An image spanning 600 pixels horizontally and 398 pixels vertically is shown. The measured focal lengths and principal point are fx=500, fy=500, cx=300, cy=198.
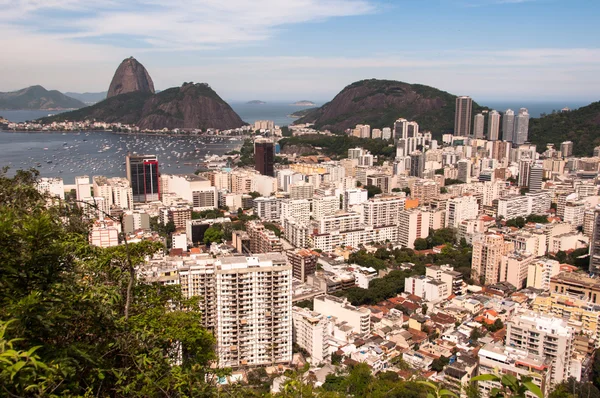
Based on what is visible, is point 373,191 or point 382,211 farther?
point 373,191

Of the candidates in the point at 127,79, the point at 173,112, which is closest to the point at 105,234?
the point at 173,112

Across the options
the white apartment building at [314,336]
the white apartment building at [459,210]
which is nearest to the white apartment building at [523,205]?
the white apartment building at [459,210]

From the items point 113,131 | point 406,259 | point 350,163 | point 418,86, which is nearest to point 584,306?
point 406,259

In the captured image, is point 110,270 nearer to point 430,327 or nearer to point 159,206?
point 430,327

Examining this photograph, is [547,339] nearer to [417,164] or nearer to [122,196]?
[122,196]

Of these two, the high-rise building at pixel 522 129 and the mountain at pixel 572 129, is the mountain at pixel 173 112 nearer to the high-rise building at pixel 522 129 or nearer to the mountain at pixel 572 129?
the high-rise building at pixel 522 129
